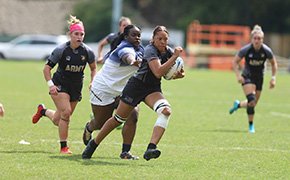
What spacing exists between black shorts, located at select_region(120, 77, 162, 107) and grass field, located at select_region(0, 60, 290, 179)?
0.82 m

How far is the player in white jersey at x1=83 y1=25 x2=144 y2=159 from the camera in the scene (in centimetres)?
725

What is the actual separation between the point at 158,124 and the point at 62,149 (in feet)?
5.37

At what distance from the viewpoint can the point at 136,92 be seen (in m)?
6.80

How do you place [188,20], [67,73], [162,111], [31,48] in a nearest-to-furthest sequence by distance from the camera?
[162,111]
[67,73]
[31,48]
[188,20]

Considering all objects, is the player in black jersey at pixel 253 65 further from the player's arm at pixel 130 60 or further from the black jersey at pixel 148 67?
the player's arm at pixel 130 60

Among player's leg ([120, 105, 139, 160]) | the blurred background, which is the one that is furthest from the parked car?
player's leg ([120, 105, 139, 160])

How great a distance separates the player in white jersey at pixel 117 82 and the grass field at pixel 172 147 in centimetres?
41

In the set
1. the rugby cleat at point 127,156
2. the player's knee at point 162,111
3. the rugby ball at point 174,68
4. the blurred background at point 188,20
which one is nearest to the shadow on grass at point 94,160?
the rugby cleat at point 127,156

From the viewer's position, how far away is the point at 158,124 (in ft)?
21.8

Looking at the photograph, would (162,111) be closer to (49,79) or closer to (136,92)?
(136,92)

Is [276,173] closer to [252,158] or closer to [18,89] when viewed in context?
[252,158]

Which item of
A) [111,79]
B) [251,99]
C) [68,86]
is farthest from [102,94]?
[251,99]

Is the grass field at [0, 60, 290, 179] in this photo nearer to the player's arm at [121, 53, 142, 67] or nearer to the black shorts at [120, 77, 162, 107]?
the black shorts at [120, 77, 162, 107]

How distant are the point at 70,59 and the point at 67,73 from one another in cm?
24
